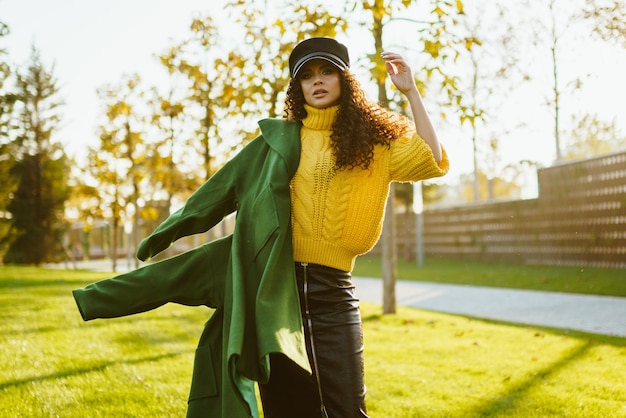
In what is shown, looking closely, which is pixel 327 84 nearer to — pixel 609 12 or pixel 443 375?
pixel 443 375

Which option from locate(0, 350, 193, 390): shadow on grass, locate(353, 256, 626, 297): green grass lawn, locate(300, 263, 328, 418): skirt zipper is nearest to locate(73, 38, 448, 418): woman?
locate(300, 263, 328, 418): skirt zipper

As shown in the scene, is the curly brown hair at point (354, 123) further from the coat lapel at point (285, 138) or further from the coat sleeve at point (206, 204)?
the coat sleeve at point (206, 204)

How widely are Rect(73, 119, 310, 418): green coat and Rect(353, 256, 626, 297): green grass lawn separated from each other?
9881mm

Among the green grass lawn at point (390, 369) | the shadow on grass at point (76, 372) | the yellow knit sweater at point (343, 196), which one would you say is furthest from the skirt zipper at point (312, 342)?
the shadow on grass at point (76, 372)

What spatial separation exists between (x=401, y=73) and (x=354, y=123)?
11.7 inches

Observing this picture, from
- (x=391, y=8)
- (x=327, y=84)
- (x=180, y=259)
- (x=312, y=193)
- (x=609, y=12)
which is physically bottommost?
(x=180, y=259)

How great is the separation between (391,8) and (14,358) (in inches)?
202

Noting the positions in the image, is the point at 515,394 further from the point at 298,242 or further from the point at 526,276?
the point at 526,276

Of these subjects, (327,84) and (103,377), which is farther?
(103,377)

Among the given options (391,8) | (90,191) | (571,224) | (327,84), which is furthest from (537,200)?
(327,84)

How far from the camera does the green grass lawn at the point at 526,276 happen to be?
12096mm

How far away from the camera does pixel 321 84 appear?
2611mm

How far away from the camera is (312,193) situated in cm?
255

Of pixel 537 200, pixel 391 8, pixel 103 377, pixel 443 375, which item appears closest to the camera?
pixel 103 377
